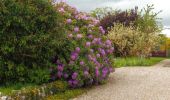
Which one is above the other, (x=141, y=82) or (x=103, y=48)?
(x=103, y=48)

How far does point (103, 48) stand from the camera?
47.3 feet

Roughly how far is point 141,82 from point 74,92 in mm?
3309

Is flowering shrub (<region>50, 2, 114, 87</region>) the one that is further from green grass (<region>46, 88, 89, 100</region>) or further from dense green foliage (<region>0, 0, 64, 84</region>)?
dense green foliage (<region>0, 0, 64, 84</region>)

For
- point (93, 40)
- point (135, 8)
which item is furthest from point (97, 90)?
point (135, 8)

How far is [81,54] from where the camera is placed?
12930 mm

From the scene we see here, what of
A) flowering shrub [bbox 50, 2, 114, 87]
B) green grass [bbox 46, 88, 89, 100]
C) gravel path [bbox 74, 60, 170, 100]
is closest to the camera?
green grass [bbox 46, 88, 89, 100]

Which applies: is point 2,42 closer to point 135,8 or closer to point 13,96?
point 13,96

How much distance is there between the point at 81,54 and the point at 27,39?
2.06 m

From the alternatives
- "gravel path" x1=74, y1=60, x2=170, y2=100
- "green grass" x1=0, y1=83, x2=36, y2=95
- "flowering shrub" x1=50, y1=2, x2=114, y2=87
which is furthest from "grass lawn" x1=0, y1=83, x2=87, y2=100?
"flowering shrub" x1=50, y1=2, x2=114, y2=87

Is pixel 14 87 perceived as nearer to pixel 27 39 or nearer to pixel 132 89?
pixel 27 39

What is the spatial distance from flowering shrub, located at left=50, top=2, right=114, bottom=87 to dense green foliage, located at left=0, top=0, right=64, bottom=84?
20.9 inches

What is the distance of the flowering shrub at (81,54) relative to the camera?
1245 centimetres

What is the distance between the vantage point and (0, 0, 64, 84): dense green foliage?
1134 centimetres

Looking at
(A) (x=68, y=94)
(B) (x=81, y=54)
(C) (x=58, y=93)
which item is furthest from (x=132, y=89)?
(C) (x=58, y=93)
